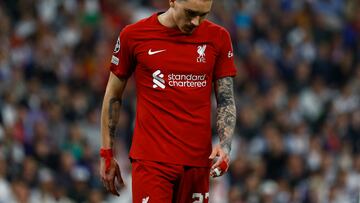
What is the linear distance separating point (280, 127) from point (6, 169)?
515 centimetres

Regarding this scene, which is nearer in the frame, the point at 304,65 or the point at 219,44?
the point at 219,44

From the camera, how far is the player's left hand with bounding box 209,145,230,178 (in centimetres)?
745

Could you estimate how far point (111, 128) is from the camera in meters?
8.14

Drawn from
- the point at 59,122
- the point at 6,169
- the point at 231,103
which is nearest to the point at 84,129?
the point at 59,122

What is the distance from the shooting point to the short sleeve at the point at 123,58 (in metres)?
7.86

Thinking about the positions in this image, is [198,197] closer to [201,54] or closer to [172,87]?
[172,87]

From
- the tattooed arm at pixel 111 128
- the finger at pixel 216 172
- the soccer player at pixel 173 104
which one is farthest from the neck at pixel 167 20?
the finger at pixel 216 172

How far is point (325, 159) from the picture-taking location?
1800 cm

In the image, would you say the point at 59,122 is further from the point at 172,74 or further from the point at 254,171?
the point at 172,74

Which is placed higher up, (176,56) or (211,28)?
(211,28)

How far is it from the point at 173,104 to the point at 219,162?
561 millimetres

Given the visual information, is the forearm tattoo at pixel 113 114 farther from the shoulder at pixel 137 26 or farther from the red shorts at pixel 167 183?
the shoulder at pixel 137 26

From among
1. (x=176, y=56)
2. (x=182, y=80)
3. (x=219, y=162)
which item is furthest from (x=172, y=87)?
(x=219, y=162)

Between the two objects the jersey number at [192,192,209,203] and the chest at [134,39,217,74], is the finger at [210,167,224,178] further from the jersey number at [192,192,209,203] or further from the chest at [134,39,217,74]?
the chest at [134,39,217,74]
